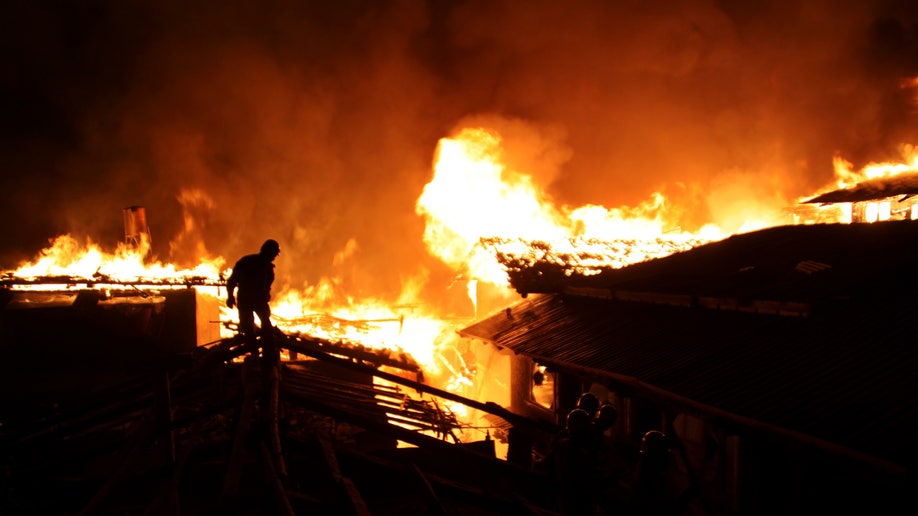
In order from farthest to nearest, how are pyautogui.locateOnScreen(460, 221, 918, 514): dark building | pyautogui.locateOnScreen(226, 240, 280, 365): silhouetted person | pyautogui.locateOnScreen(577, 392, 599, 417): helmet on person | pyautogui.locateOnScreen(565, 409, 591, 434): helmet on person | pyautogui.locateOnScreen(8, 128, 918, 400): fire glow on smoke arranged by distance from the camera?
pyautogui.locateOnScreen(8, 128, 918, 400): fire glow on smoke
pyautogui.locateOnScreen(226, 240, 280, 365): silhouetted person
pyautogui.locateOnScreen(577, 392, 599, 417): helmet on person
pyautogui.locateOnScreen(565, 409, 591, 434): helmet on person
pyautogui.locateOnScreen(460, 221, 918, 514): dark building

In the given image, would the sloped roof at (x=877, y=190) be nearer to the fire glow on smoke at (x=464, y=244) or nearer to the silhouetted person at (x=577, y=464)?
the fire glow on smoke at (x=464, y=244)

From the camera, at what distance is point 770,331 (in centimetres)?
767

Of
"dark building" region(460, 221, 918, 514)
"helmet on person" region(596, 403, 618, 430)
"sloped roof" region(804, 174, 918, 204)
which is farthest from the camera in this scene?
"sloped roof" region(804, 174, 918, 204)

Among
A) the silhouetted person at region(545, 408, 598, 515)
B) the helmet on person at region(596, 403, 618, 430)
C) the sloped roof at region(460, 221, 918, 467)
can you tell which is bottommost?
the silhouetted person at region(545, 408, 598, 515)

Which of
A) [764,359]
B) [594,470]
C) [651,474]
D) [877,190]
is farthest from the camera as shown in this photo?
[877,190]

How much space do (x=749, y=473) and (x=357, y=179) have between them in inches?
1445

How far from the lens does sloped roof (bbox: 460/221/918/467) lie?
529cm

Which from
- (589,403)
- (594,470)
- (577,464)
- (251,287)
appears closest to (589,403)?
(589,403)

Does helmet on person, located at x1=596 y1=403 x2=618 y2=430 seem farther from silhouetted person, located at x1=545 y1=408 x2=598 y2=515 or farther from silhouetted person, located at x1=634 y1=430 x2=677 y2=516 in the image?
silhouetted person, located at x1=634 y1=430 x2=677 y2=516

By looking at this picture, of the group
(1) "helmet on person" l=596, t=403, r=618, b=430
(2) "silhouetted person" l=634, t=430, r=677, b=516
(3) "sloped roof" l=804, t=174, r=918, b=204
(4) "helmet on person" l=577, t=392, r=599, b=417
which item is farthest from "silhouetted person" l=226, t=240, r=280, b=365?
(3) "sloped roof" l=804, t=174, r=918, b=204

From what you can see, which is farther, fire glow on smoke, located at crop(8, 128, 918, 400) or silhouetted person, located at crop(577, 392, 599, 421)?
fire glow on smoke, located at crop(8, 128, 918, 400)

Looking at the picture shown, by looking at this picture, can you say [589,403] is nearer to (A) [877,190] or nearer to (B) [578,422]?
(B) [578,422]

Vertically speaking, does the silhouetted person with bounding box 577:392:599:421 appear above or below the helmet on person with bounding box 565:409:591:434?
below

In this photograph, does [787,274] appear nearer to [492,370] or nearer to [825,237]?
[825,237]
